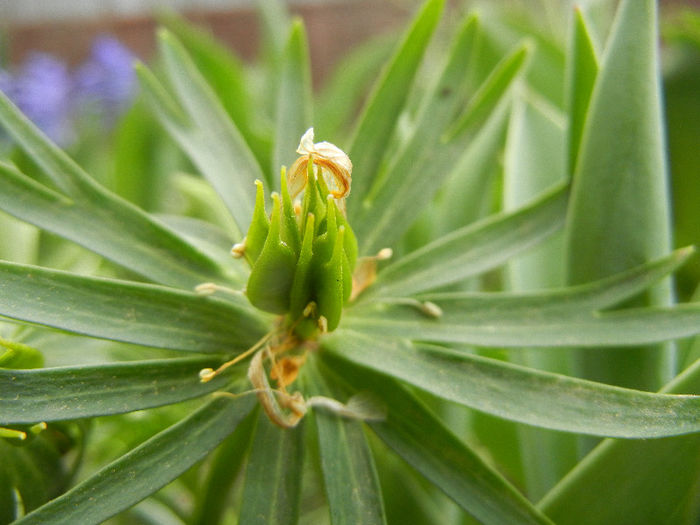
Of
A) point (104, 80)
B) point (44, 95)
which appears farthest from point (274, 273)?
point (104, 80)

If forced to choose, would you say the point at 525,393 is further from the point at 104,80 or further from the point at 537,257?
the point at 104,80

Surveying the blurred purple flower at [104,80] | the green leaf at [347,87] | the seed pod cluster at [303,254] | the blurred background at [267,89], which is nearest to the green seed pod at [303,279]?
the seed pod cluster at [303,254]

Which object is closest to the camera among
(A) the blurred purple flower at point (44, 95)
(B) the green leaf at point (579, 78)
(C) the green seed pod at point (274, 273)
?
(C) the green seed pod at point (274, 273)

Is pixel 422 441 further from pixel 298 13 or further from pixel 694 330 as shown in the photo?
pixel 298 13

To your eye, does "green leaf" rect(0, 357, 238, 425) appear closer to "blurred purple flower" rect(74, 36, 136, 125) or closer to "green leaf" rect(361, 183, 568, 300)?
"green leaf" rect(361, 183, 568, 300)

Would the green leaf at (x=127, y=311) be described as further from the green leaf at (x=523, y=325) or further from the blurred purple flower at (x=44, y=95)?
the blurred purple flower at (x=44, y=95)

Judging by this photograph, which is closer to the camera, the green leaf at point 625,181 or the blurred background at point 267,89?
the green leaf at point 625,181
